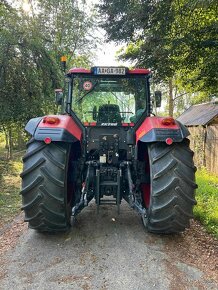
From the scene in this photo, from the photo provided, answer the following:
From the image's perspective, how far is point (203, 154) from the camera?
569 inches

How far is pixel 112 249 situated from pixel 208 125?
11.4 m

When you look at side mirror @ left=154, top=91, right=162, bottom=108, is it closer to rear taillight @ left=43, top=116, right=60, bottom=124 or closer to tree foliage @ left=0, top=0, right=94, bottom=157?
rear taillight @ left=43, top=116, right=60, bottom=124

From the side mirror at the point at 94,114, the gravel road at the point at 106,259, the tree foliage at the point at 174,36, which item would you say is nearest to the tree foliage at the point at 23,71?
the tree foliage at the point at 174,36

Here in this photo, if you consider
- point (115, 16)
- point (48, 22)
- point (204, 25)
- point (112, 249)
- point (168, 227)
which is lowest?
point (112, 249)

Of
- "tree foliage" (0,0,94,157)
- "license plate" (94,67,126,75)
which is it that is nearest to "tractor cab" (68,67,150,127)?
"license plate" (94,67,126,75)

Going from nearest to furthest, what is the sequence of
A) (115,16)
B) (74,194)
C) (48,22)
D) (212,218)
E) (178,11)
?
(74,194) < (212,218) < (178,11) < (115,16) < (48,22)

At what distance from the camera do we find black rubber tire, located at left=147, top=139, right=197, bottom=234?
4.13m

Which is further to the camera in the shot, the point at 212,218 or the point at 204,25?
the point at 204,25

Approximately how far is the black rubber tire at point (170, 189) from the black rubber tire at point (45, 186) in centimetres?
116

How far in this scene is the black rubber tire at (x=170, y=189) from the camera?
4133 millimetres

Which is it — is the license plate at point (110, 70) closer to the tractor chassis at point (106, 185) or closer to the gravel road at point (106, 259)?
the tractor chassis at point (106, 185)

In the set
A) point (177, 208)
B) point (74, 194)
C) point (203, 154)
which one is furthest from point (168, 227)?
point (203, 154)

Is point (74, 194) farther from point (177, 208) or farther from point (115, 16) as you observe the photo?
point (115, 16)

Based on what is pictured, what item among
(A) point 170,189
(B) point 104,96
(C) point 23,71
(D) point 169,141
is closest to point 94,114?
(B) point 104,96
